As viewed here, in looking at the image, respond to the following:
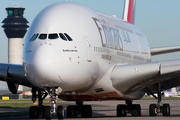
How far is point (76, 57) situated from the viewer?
16.1 metres

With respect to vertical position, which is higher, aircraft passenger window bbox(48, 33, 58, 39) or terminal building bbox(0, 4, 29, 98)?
terminal building bbox(0, 4, 29, 98)

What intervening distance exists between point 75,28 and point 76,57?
→ 5.02 ft

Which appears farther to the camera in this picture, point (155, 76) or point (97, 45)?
point (155, 76)

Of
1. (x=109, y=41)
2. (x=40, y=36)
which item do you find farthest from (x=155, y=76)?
(x=40, y=36)

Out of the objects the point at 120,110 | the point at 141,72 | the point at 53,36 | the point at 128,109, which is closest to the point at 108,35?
the point at 141,72

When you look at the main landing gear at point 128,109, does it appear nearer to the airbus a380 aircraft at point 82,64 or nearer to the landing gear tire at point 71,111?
the airbus a380 aircraft at point 82,64

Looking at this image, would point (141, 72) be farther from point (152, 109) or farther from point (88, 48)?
point (152, 109)

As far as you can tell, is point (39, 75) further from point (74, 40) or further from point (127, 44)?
point (127, 44)

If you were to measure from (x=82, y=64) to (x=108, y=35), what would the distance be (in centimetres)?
398

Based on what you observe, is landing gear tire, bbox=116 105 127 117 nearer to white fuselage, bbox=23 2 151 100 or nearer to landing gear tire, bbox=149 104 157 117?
landing gear tire, bbox=149 104 157 117

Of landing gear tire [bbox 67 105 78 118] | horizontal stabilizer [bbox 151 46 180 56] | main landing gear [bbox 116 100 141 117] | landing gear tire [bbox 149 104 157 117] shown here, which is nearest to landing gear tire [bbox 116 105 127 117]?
main landing gear [bbox 116 100 141 117]

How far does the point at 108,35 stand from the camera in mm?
19984

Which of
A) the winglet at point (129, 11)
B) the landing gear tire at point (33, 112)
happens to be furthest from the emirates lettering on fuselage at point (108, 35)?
the winglet at point (129, 11)

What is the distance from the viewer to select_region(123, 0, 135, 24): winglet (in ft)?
107
